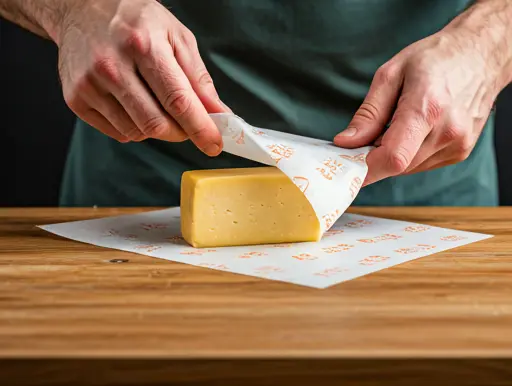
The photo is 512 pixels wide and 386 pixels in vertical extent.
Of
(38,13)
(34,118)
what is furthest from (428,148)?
(34,118)

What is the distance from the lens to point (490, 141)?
162 centimetres

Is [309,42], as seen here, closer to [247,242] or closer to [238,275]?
[247,242]

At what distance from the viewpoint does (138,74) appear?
1.05 metres

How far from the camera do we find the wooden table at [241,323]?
2.08 feet

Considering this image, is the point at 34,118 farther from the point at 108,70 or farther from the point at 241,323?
the point at 241,323

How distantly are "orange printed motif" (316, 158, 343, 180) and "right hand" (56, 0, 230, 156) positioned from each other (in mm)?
151

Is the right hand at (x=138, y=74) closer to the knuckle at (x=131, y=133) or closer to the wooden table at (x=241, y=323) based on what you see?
the knuckle at (x=131, y=133)

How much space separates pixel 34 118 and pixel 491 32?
4.86 feet

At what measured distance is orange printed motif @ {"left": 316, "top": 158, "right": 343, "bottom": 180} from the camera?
1.05 metres

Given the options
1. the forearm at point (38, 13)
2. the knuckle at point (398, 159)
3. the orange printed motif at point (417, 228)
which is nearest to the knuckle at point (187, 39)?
the forearm at point (38, 13)

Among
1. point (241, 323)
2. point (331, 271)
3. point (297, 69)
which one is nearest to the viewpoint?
point (241, 323)

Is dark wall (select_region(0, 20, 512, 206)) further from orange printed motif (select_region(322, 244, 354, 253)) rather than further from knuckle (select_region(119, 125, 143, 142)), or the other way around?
orange printed motif (select_region(322, 244, 354, 253))

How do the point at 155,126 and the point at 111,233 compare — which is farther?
the point at 111,233

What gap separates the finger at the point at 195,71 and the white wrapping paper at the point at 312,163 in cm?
3
